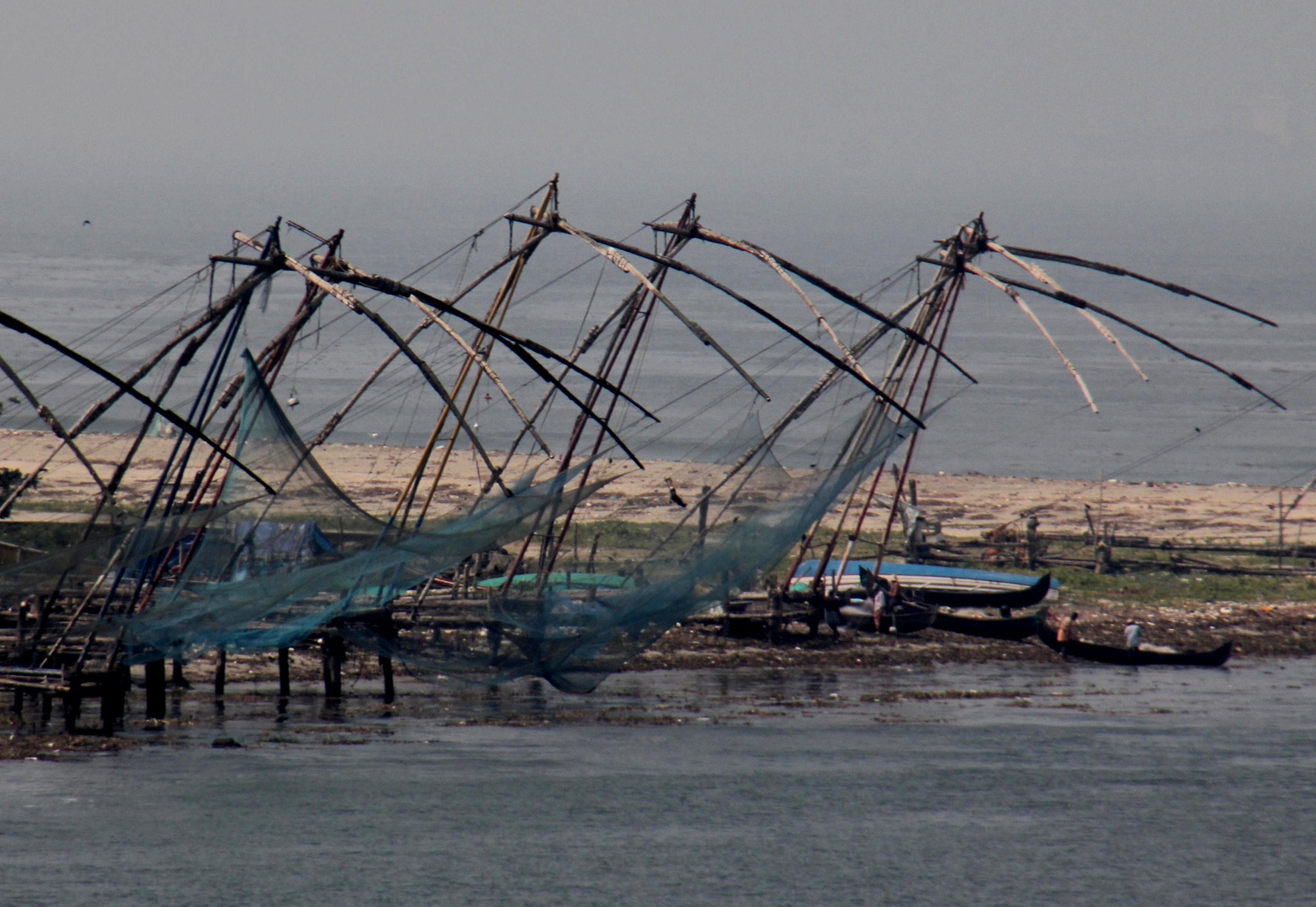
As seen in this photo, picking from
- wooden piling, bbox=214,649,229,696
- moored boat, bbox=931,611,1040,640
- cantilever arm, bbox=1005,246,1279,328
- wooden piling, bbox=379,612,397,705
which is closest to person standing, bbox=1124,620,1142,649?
moored boat, bbox=931,611,1040,640

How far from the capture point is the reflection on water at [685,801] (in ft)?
59.3

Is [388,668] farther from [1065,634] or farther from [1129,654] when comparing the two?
[1129,654]

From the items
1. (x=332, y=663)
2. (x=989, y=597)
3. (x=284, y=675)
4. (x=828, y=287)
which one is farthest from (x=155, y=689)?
(x=989, y=597)

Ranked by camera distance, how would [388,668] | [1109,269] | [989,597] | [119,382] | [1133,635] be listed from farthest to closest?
1. [989,597]
2. [1133,635]
3. [1109,269]
4. [388,668]
5. [119,382]

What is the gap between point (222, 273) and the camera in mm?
88250

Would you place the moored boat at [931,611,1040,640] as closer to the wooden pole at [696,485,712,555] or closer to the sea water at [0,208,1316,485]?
the wooden pole at [696,485,712,555]

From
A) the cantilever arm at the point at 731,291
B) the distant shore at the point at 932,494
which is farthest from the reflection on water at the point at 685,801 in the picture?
the distant shore at the point at 932,494

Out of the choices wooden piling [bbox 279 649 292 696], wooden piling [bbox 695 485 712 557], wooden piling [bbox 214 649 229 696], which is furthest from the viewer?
wooden piling [bbox 279 649 292 696]

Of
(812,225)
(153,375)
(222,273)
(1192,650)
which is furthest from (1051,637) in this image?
(812,225)

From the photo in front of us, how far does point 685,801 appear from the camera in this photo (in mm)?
20531

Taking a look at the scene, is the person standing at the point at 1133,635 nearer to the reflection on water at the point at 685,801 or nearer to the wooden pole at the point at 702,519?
the reflection on water at the point at 685,801

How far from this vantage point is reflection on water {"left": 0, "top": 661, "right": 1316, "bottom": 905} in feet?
59.3

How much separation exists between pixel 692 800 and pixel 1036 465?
2724 centimetres

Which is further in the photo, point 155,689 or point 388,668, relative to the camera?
point 388,668
